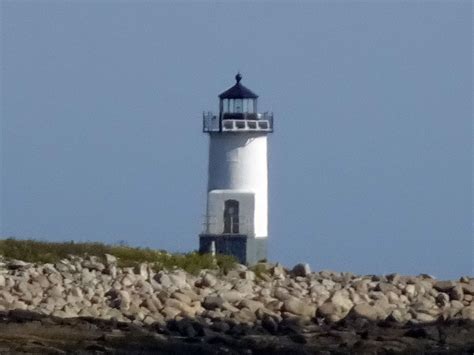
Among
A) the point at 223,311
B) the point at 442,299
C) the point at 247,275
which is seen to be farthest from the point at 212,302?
the point at 442,299

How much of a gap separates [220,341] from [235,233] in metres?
14.2

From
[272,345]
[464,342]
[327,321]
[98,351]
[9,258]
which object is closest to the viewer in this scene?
[98,351]

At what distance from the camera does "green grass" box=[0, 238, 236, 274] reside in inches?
872

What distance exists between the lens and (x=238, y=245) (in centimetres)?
3136

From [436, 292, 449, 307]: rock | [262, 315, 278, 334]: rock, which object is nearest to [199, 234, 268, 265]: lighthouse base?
[436, 292, 449, 307]: rock

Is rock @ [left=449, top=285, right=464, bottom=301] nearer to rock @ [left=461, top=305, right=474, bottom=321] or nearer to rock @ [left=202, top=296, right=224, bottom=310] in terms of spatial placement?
rock @ [left=461, top=305, right=474, bottom=321]

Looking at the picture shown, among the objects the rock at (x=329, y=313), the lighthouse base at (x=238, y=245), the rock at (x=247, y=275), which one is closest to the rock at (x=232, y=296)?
the rock at (x=329, y=313)

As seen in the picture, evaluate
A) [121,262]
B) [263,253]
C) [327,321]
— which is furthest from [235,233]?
[327,321]

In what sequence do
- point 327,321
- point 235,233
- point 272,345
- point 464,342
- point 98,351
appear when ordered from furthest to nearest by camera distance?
point 235,233, point 327,321, point 464,342, point 272,345, point 98,351

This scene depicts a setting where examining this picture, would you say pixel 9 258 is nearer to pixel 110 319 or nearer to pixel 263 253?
pixel 110 319

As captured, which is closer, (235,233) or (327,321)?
(327,321)

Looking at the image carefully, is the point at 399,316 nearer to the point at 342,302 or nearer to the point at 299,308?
the point at 342,302

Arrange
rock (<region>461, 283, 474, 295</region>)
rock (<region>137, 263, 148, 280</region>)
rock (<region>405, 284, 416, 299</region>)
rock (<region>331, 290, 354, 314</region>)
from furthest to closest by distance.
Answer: rock (<region>461, 283, 474, 295</region>)
rock (<region>405, 284, 416, 299</region>)
rock (<region>137, 263, 148, 280</region>)
rock (<region>331, 290, 354, 314</region>)

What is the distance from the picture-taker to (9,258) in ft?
71.6
